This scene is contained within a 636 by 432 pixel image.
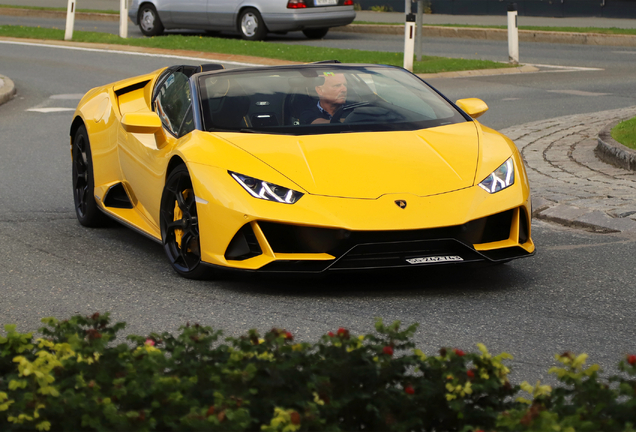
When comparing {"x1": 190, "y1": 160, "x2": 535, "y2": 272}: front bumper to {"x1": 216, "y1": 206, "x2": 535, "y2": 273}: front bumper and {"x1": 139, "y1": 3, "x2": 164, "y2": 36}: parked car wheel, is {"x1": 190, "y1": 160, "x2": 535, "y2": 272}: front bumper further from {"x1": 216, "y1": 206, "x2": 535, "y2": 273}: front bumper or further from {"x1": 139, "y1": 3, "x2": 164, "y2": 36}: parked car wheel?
{"x1": 139, "y1": 3, "x2": 164, "y2": 36}: parked car wheel

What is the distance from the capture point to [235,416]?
2.45 meters

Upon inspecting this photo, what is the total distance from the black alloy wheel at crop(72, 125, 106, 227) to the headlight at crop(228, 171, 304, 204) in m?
2.33

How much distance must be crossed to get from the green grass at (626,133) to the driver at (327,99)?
13.0 feet

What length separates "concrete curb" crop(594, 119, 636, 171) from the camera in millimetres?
8828

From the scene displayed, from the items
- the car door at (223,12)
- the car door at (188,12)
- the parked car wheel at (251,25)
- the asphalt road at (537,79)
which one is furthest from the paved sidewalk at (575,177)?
the car door at (188,12)

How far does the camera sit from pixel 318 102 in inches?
249

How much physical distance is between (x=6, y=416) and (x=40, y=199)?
5.65m

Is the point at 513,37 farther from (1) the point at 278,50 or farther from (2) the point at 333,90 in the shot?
(2) the point at 333,90

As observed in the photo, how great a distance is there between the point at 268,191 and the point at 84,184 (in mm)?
2814

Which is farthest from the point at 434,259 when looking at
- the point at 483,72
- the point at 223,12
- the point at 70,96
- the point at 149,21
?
the point at 149,21

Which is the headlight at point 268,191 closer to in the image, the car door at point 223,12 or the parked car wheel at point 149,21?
the car door at point 223,12

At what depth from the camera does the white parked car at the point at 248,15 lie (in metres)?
23.2

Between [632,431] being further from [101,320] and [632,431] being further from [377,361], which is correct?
[101,320]

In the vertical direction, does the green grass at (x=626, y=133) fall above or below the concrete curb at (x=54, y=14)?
above
